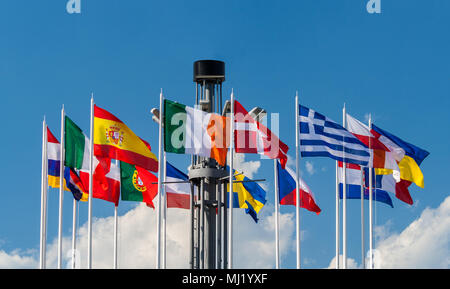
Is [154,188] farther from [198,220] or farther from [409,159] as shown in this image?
[409,159]

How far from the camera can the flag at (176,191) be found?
43.5 meters

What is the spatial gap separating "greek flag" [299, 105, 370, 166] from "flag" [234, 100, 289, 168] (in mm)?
1576

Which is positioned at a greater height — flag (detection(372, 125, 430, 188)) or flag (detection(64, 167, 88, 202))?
flag (detection(372, 125, 430, 188))

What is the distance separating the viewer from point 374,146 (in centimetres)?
4012

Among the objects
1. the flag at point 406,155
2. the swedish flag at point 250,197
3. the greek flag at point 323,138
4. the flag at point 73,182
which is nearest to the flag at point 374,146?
the flag at point 406,155

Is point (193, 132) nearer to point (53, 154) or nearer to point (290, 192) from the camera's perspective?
point (290, 192)

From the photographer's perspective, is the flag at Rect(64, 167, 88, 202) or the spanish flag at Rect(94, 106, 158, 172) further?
the flag at Rect(64, 167, 88, 202)

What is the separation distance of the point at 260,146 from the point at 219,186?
179 inches

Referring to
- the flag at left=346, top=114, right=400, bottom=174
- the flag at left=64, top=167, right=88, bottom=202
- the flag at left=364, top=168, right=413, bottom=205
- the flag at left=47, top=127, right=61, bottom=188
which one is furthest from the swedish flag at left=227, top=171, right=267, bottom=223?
the flag at left=47, top=127, right=61, bottom=188

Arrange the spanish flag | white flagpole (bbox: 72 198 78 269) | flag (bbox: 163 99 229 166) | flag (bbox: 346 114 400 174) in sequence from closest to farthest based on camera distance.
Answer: flag (bbox: 163 99 229 166) < the spanish flag < flag (bbox: 346 114 400 174) < white flagpole (bbox: 72 198 78 269)

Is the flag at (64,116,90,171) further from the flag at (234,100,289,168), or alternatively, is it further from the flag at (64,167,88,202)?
the flag at (234,100,289,168)

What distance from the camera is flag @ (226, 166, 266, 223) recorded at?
45344 millimetres
